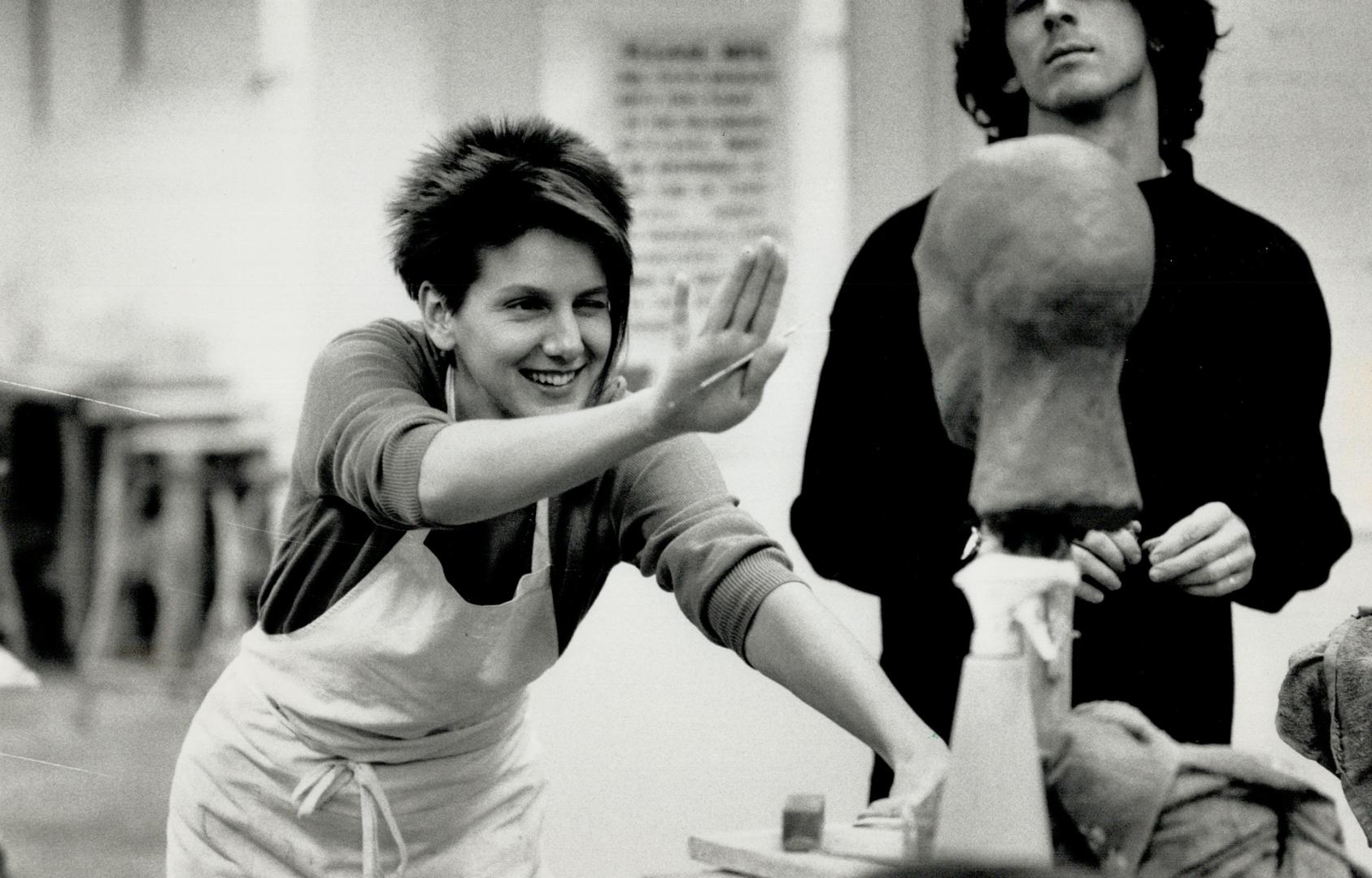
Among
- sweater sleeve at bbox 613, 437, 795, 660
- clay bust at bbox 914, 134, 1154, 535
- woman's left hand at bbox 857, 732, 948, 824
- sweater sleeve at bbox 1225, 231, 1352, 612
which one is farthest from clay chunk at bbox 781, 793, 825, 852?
sweater sleeve at bbox 1225, 231, 1352, 612

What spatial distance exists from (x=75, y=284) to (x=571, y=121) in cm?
49

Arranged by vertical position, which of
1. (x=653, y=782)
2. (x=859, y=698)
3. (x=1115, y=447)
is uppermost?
(x=1115, y=447)

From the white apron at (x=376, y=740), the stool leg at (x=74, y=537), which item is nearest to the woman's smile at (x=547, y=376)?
the white apron at (x=376, y=740)

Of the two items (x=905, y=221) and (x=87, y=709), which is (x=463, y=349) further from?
(x=87, y=709)

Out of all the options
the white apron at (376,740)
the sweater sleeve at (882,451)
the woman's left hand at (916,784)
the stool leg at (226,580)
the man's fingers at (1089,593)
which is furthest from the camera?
the stool leg at (226,580)

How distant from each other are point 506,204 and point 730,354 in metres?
0.35

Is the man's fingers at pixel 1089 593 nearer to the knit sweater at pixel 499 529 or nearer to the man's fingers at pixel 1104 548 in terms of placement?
the man's fingers at pixel 1104 548

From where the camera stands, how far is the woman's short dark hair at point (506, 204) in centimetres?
122

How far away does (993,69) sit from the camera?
4.64 feet

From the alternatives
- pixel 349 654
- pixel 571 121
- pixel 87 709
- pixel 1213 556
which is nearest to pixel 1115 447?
pixel 1213 556

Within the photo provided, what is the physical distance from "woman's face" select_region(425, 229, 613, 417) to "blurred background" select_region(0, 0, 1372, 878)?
0.28 meters

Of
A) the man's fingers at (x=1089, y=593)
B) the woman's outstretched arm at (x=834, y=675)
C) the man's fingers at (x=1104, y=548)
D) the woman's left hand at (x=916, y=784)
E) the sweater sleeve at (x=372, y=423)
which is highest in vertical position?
the sweater sleeve at (x=372, y=423)

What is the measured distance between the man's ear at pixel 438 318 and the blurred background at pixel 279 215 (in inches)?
10.9

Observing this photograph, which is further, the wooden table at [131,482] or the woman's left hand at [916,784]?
the wooden table at [131,482]
